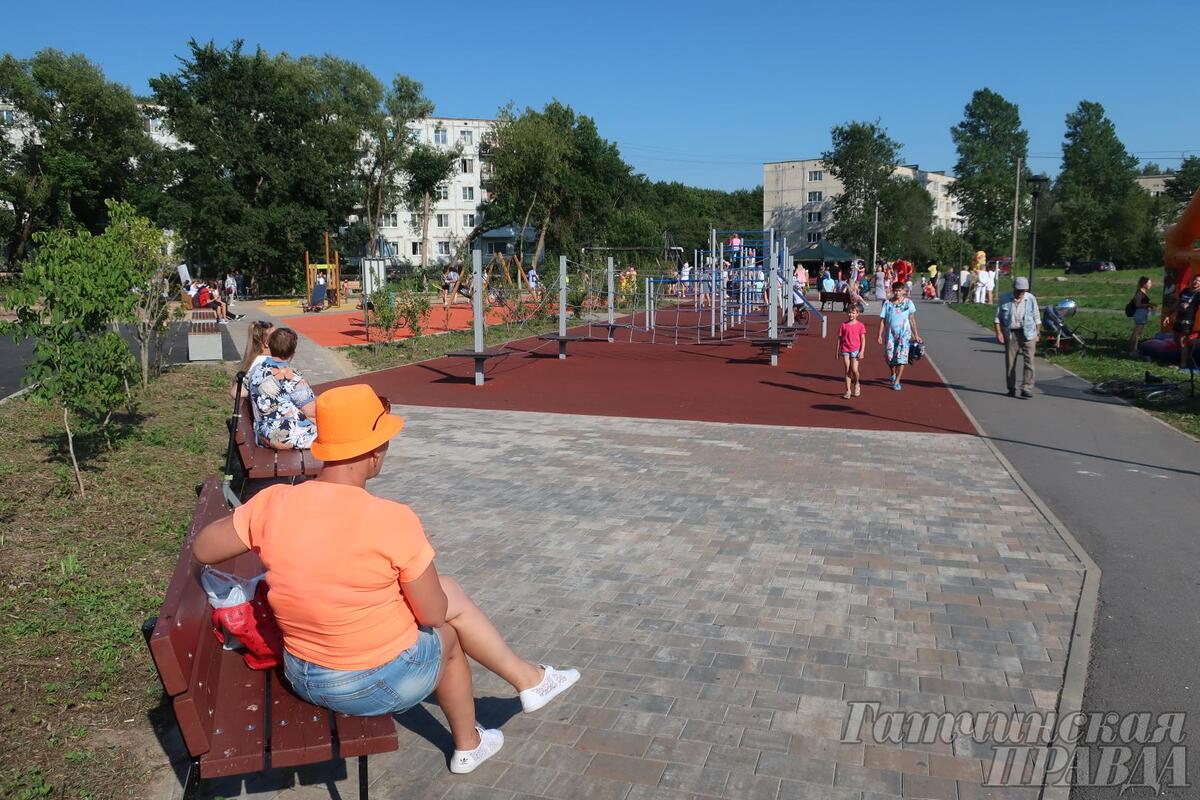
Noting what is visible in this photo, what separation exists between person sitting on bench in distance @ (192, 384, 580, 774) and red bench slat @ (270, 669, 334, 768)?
0.07m

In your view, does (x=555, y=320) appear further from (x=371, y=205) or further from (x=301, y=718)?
(x=371, y=205)

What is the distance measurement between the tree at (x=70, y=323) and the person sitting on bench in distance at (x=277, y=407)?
4.31 ft

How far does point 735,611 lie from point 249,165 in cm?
4772

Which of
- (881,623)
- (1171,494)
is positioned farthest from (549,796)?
(1171,494)

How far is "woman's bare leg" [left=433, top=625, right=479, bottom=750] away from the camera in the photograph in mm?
3334

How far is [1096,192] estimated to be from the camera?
92.2m

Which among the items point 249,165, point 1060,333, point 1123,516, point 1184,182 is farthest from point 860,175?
point 1123,516

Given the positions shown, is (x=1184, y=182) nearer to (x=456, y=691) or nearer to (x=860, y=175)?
(x=860, y=175)

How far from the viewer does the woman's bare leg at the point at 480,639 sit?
3432mm

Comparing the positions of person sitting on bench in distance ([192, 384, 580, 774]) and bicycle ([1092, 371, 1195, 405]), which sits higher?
person sitting on bench in distance ([192, 384, 580, 774])

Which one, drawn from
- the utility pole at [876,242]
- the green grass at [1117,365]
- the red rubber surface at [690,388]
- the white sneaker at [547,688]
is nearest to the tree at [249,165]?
the red rubber surface at [690,388]

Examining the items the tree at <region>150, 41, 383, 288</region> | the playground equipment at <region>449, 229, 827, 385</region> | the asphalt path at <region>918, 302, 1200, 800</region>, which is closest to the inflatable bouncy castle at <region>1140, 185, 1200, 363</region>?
the asphalt path at <region>918, 302, 1200, 800</region>

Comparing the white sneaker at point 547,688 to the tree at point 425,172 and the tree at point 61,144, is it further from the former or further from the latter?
the tree at point 425,172

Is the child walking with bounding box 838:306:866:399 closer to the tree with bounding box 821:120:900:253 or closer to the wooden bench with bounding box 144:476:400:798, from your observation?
the wooden bench with bounding box 144:476:400:798
